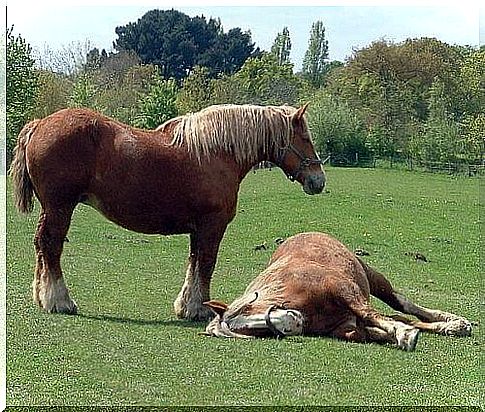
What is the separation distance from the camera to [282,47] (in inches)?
286

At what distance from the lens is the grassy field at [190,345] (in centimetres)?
360

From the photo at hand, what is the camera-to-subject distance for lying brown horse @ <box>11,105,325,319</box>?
487cm

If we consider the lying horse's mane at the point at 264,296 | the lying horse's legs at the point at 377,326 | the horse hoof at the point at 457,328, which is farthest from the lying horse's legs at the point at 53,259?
the horse hoof at the point at 457,328

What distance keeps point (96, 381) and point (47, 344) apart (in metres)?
0.68

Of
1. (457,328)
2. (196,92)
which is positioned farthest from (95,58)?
(457,328)

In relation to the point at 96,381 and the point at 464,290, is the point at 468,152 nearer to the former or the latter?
the point at 464,290

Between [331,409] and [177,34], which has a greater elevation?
[177,34]

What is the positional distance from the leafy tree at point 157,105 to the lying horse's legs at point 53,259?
2232 millimetres

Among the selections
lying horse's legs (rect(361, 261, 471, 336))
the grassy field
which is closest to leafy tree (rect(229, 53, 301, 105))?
the grassy field

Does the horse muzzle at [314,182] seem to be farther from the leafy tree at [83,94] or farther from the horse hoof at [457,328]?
the leafy tree at [83,94]

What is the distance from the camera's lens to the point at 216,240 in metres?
5.03

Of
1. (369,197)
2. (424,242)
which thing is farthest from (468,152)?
(424,242)

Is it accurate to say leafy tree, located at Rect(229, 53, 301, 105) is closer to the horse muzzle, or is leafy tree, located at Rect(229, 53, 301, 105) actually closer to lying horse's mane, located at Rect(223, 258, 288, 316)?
the horse muzzle

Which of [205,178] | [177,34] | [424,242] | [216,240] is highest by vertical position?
[177,34]
